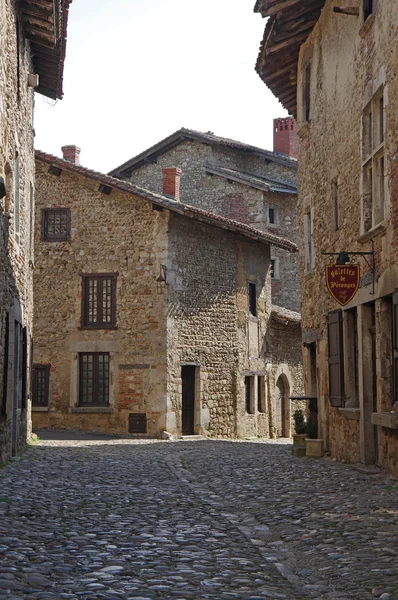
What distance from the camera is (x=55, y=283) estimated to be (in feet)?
74.5

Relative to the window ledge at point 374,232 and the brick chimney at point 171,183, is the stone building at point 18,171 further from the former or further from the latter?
the brick chimney at point 171,183

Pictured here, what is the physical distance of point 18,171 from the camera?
14.0 metres

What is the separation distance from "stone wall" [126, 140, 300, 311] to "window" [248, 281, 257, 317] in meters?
5.35

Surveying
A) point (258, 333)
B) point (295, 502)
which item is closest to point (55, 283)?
point (258, 333)

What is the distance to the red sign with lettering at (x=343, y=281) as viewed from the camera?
11531 millimetres

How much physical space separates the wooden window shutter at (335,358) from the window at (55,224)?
1090 cm

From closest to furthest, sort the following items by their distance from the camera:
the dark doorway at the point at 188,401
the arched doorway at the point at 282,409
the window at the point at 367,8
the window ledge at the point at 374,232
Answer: the window ledge at the point at 374,232 < the window at the point at 367,8 < the dark doorway at the point at 188,401 < the arched doorway at the point at 282,409

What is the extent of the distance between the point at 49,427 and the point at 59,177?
6.36 metres

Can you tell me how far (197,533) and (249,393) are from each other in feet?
58.3

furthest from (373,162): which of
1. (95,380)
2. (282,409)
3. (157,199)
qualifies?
(282,409)

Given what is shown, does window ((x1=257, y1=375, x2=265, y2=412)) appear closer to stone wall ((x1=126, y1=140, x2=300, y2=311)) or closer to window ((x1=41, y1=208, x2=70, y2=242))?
stone wall ((x1=126, y1=140, x2=300, y2=311))

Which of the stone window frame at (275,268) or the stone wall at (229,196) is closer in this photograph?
the stone wall at (229,196)

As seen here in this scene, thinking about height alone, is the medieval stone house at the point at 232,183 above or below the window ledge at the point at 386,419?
above

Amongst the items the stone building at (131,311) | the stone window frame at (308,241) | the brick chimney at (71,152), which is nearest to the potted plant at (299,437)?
the stone window frame at (308,241)
